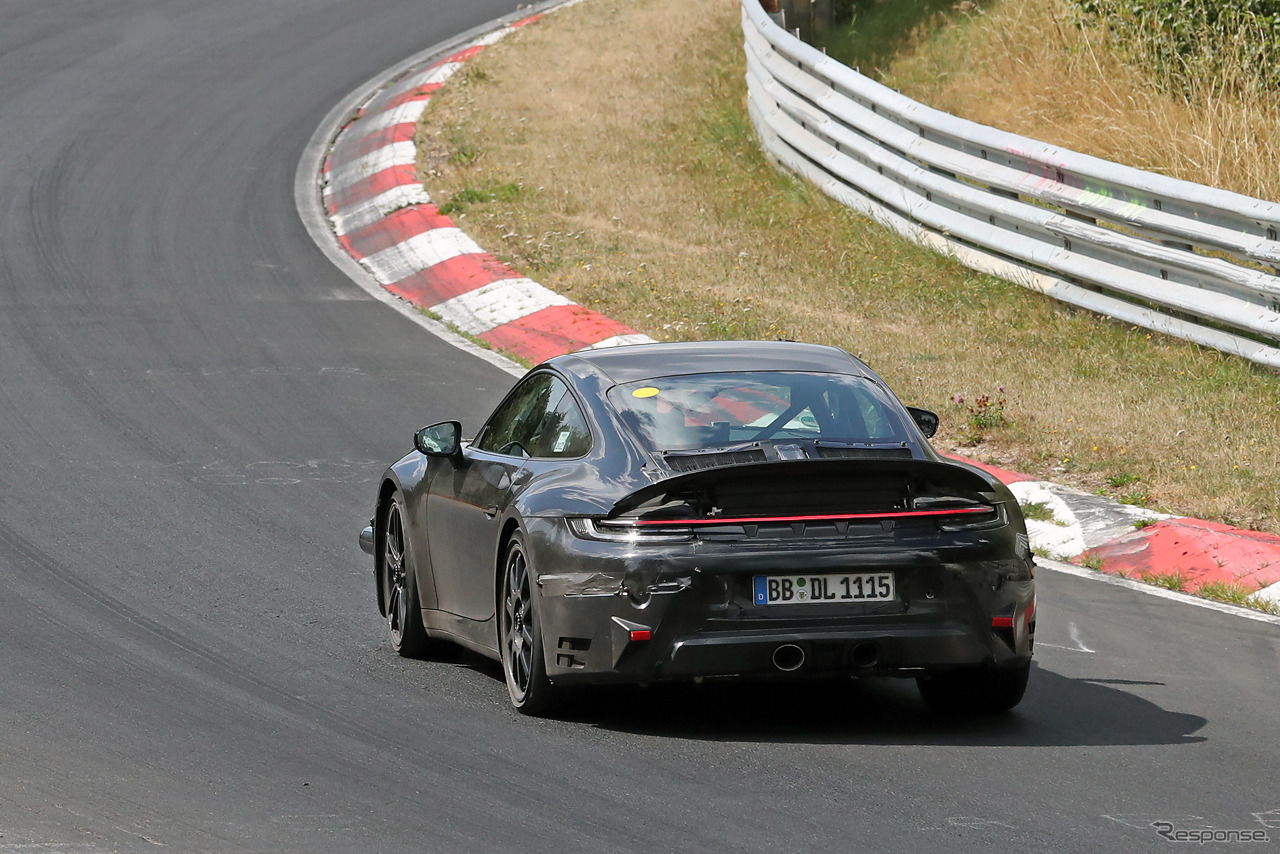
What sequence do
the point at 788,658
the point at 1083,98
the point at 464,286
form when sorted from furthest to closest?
the point at 1083,98 → the point at 464,286 → the point at 788,658

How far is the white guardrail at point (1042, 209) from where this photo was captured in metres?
11.3

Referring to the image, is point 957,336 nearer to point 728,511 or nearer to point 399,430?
point 399,430

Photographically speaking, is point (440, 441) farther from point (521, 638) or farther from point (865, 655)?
point (865, 655)

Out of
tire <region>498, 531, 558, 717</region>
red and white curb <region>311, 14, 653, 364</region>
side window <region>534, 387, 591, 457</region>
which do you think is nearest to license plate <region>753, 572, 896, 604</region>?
tire <region>498, 531, 558, 717</region>

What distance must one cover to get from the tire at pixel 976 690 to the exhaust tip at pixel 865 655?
21.3 inches

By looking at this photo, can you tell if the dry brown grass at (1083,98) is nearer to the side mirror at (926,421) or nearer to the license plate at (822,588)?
the side mirror at (926,421)

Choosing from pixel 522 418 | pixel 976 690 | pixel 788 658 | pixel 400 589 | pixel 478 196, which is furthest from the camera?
pixel 478 196

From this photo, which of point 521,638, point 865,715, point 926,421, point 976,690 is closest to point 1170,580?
point 926,421

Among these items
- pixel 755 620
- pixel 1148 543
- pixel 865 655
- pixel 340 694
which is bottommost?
pixel 1148 543

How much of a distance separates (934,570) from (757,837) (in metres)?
1.36

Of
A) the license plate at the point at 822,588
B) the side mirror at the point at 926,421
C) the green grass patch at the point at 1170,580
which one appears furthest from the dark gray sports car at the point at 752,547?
the green grass patch at the point at 1170,580

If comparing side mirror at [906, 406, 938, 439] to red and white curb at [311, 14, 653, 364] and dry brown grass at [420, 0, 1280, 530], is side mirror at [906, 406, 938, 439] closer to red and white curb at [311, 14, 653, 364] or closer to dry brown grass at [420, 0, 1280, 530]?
dry brown grass at [420, 0, 1280, 530]

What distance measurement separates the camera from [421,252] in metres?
16.5

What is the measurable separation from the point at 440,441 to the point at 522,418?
1.13 feet
